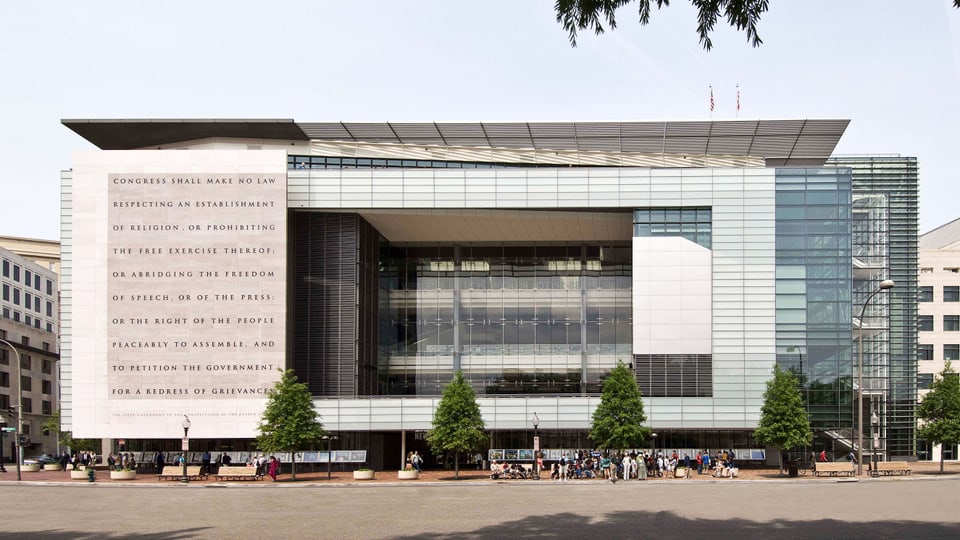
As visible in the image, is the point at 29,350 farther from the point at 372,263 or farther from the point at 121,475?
the point at 121,475

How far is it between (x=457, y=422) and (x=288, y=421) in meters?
9.62

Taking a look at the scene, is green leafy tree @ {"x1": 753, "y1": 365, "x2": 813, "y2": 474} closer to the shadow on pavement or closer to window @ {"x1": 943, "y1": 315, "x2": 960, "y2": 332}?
the shadow on pavement

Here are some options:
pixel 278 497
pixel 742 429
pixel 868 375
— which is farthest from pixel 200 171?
pixel 868 375

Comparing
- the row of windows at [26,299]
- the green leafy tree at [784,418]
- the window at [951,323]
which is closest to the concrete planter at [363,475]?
the green leafy tree at [784,418]

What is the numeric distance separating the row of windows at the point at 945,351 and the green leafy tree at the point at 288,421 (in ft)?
191

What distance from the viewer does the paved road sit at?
26562 mm

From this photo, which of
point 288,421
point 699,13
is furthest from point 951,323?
point 699,13

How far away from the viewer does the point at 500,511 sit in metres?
33.6

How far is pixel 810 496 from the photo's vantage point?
39062mm

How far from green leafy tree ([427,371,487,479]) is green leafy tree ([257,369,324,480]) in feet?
23.3

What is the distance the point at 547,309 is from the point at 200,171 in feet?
87.4

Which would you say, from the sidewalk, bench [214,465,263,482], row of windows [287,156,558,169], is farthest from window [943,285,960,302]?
bench [214,465,263,482]

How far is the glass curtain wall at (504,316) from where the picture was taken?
7481 cm

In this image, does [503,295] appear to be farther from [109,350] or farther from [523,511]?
[523,511]
